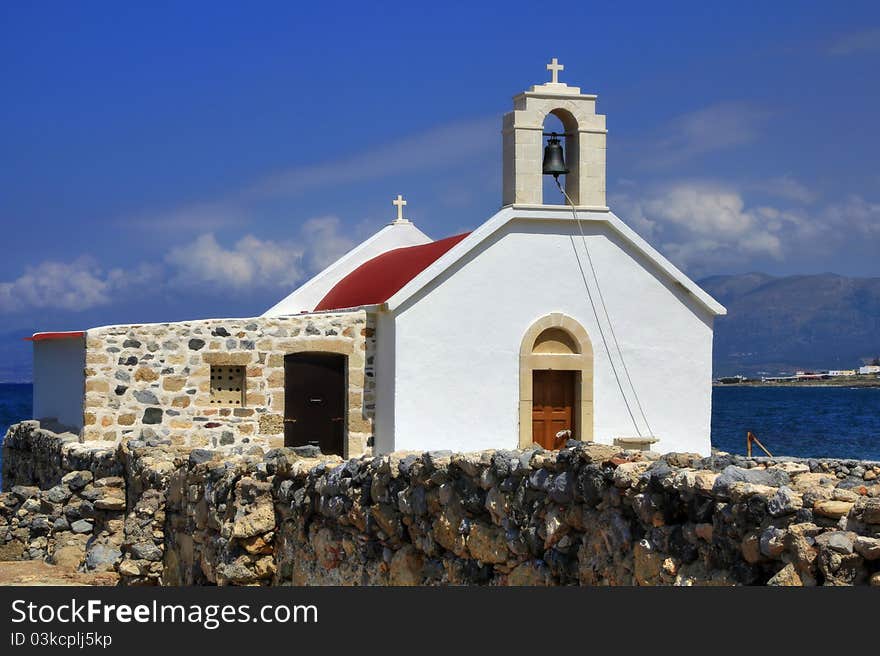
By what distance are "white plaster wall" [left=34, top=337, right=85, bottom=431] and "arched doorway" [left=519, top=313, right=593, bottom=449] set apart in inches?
236

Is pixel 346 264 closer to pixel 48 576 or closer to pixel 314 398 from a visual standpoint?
pixel 314 398

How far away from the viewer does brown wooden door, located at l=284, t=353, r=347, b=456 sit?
56.2 feet

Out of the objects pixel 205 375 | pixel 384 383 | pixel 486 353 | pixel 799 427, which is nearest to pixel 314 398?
pixel 384 383

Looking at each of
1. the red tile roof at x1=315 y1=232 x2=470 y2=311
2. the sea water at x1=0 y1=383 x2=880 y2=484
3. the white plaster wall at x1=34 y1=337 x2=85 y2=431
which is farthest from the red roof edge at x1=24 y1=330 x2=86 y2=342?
the sea water at x1=0 y1=383 x2=880 y2=484

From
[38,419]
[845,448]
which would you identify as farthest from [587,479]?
[845,448]

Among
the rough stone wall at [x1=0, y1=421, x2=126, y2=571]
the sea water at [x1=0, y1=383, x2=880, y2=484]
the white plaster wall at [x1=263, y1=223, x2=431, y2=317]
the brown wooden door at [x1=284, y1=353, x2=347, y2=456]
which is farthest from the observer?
the sea water at [x1=0, y1=383, x2=880, y2=484]

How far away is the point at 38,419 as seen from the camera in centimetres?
2128

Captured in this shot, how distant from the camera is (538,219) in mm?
16766

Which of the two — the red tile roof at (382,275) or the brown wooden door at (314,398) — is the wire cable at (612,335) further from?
the brown wooden door at (314,398)

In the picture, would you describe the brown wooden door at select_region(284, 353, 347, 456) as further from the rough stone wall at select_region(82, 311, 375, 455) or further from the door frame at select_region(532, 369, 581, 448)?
the door frame at select_region(532, 369, 581, 448)

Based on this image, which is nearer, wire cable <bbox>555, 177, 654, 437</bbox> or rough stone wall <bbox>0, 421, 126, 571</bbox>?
rough stone wall <bbox>0, 421, 126, 571</bbox>

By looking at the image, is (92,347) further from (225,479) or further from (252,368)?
(225,479)

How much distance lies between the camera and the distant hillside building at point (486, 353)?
53.7ft

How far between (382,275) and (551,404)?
3.81 metres
